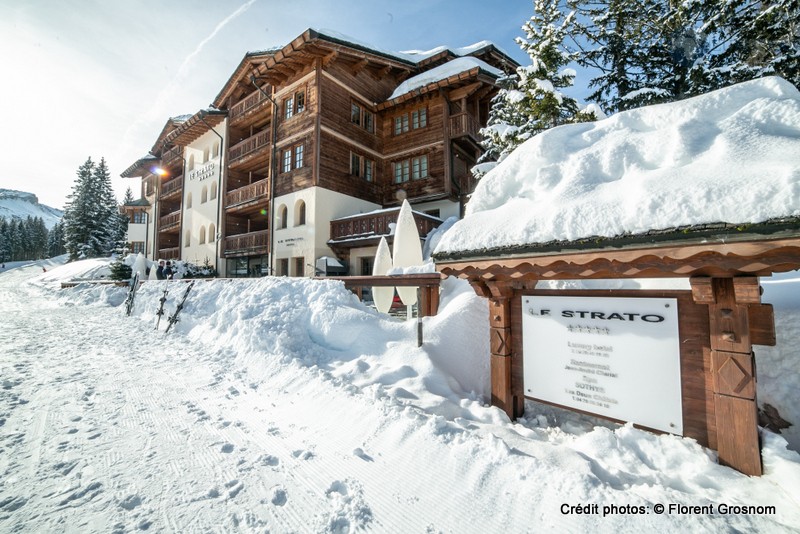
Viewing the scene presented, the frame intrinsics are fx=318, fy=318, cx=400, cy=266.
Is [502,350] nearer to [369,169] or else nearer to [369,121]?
[369,169]

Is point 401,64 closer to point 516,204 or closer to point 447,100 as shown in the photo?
point 447,100

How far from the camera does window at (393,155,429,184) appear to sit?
60.2ft

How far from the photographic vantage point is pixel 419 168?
1855cm

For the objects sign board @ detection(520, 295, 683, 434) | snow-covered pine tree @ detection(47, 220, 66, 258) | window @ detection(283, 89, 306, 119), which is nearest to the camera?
sign board @ detection(520, 295, 683, 434)

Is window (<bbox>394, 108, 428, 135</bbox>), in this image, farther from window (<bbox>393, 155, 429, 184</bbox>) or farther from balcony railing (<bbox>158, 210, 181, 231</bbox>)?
balcony railing (<bbox>158, 210, 181, 231</bbox>)

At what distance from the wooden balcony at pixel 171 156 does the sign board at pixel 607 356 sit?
1321 inches

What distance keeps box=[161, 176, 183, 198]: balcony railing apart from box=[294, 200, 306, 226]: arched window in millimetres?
17041

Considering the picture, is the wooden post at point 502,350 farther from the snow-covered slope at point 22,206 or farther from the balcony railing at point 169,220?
the snow-covered slope at point 22,206

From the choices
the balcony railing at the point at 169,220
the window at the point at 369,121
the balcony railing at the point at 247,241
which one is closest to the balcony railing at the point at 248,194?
the balcony railing at the point at 247,241

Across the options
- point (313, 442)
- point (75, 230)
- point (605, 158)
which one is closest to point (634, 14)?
point (605, 158)

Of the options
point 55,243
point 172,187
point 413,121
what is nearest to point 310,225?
point 413,121

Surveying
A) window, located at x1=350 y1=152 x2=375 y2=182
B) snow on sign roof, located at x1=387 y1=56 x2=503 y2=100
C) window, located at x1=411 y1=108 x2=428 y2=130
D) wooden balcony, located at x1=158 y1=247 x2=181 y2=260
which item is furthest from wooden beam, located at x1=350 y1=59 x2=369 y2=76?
wooden balcony, located at x1=158 y1=247 x2=181 y2=260

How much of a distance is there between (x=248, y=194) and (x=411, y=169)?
414 inches

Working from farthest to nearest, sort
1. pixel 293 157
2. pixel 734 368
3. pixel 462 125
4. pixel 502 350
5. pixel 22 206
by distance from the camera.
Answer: pixel 22 206
pixel 293 157
pixel 462 125
pixel 502 350
pixel 734 368
